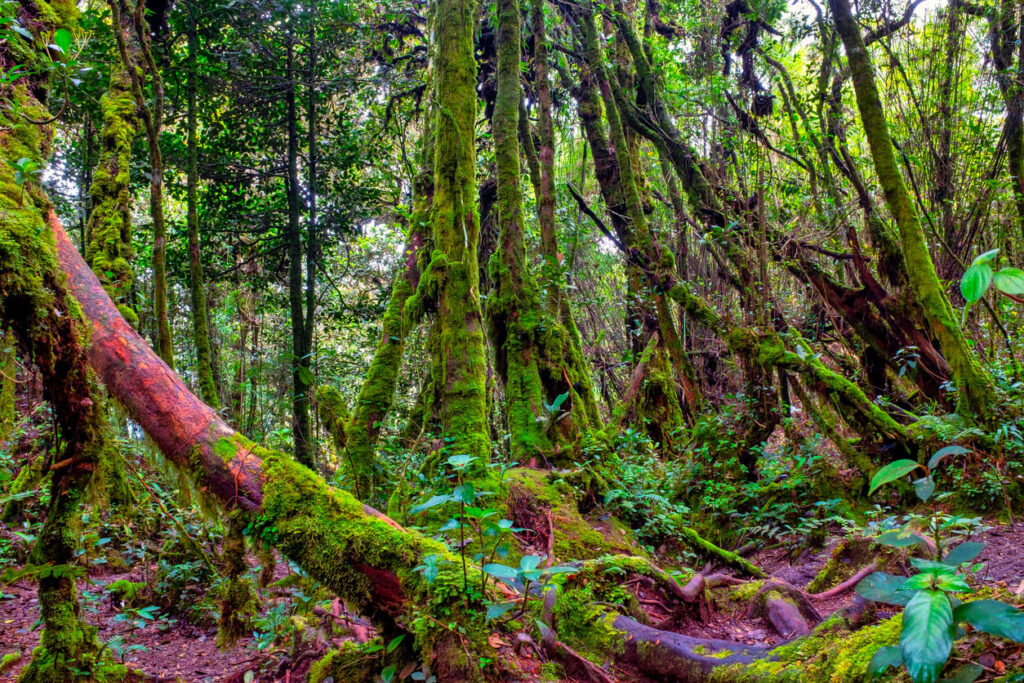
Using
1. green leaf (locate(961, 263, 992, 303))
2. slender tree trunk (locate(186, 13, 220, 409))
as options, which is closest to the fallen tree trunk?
green leaf (locate(961, 263, 992, 303))

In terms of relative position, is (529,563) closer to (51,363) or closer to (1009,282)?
(1009,282)

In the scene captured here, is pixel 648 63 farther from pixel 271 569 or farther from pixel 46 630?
pixel 46 630

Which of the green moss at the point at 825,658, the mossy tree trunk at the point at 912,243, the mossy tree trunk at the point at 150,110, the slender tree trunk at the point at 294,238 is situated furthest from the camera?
the slender tree trunk at the point at 294,238

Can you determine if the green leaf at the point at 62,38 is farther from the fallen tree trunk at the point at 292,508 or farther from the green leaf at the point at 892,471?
the green leaf at the point at 892,471

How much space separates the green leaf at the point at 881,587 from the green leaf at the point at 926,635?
0.13 metres

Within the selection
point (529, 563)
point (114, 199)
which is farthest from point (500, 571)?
point (114, 199)

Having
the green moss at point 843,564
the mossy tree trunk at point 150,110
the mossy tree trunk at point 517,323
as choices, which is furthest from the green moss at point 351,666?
the mossy tree trunk at point 150,110

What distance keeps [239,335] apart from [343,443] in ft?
30.9

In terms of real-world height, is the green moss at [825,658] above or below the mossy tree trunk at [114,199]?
below

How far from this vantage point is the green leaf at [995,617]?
1183 mm

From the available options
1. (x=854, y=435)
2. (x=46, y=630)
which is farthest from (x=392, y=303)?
(x=854, y=435)

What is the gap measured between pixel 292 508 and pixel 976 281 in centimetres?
239

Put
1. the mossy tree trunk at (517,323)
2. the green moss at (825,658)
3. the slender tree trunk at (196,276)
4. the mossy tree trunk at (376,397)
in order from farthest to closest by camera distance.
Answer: the slender tree trunk at (196,276)
the mossy tree trunk at (517,323)
the mossy tree trunk at (376,397)
the green moss at (825,658)

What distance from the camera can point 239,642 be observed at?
12.8ft
